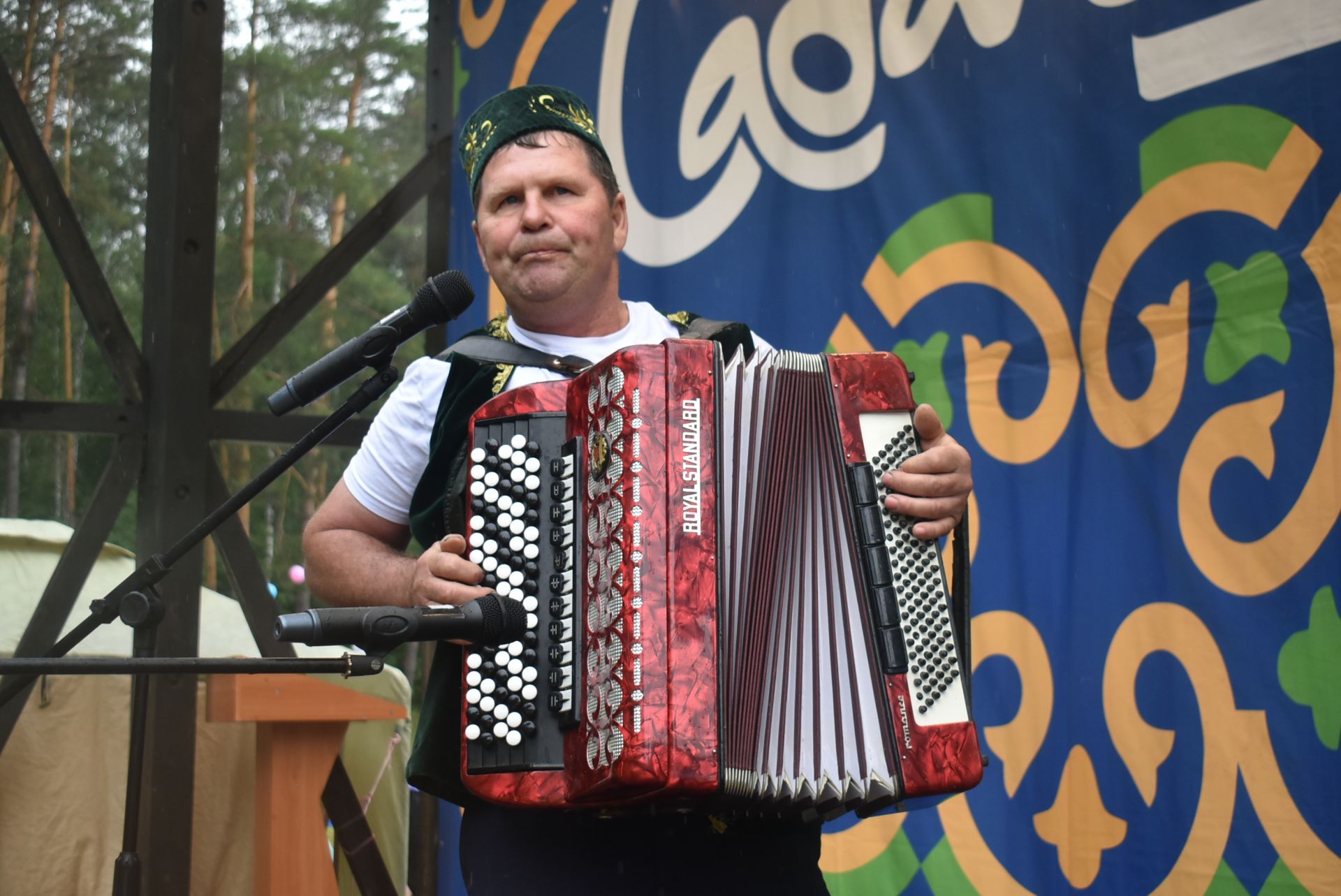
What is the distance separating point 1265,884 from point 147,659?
1778mm

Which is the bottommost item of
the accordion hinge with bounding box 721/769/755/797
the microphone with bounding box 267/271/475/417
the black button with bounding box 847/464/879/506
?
the accordion hinge with bounding box 721/769/755/797

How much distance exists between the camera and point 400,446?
1922 millimetres

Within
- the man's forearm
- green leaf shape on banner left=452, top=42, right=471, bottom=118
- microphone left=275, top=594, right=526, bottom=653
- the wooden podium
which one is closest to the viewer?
microphone left=275, top=594, right=526, bottom=653

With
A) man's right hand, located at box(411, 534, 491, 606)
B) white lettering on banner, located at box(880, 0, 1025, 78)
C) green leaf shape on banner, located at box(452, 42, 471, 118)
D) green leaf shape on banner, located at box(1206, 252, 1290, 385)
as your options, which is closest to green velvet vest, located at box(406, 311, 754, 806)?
man's right hand, located at box(411, 534, 491, 606)

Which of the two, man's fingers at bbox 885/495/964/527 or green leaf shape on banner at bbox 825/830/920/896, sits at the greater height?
man's fingers at bbox 885/495/964/527

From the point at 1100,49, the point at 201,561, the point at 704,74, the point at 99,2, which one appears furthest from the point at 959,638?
the point at 99,2

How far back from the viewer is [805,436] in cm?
169

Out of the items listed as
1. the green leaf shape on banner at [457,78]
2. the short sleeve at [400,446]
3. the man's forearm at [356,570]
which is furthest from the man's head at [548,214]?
the green leaf shape on banner at [457,78]

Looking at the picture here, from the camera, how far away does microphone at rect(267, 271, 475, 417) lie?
170 cm

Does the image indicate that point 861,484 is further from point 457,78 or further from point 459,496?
point 457,78

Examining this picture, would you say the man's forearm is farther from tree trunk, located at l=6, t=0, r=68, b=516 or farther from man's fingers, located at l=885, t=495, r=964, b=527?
tree trunk, located at l=6, t=0, r=68, b=516

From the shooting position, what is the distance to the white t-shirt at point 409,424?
1.90 m

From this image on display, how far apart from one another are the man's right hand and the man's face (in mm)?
444

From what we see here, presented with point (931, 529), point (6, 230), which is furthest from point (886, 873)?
point (6, 230)
